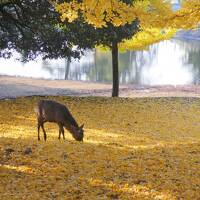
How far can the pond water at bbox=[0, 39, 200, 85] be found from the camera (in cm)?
6072

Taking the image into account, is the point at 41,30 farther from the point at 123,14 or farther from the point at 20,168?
the point at 20,168

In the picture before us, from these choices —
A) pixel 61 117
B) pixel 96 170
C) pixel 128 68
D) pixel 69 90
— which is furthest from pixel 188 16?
pixel 128 68

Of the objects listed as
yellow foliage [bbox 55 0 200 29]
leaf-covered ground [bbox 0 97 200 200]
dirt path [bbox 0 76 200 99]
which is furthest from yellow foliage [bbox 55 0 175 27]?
dirt path [bbox 0 76 200 99]

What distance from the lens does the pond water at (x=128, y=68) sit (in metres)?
60.7

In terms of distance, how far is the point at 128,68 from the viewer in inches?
2717

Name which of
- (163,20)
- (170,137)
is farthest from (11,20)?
(163,20)

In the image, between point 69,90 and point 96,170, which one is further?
point 69,90

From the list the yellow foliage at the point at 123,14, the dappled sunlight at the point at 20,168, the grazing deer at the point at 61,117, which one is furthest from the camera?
the grazing deer at the point at 61,117

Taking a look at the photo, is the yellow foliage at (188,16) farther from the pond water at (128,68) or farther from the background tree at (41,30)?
the pond water at (128,68)

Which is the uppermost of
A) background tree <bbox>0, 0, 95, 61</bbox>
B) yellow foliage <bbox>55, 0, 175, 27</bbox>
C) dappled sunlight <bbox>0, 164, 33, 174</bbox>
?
background tree <bbox>0, 0, 95, 61</bbox>

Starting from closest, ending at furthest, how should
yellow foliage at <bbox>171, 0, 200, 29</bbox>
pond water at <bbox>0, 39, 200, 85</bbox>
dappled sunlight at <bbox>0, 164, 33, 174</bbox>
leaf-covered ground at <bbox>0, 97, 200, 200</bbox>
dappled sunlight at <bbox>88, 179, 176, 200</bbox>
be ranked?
1. dappled sunlight at <bbox>88, 179, 176, 200</bbox>
2. leaf-covered ground at <bbox>0, 97, 200, 200</bbox>
3. dappled sunlight at <bbox>0, 164, 33, 174</bbox>
4. yellow foliage at <bbox>171, 0, 200, 29</bbox>
5. pond water at <bbox>0, 39, 200, 85</bbox>

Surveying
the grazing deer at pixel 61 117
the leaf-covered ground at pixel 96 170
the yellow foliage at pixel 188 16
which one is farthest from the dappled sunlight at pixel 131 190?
the yellow foliage at pixel 188 16

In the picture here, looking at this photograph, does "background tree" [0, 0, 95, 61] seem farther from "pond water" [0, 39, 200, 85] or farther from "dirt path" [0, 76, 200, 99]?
"pond water" [0, 39, 200, 85]

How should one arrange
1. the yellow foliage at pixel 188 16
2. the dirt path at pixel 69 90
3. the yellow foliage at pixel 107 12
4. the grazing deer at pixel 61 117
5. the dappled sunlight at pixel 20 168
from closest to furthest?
1. the dappled sunlight at pixel 20 168
2. the yellow foliage at pixel 107 12
3. the yellow foliage at pixel 188 16
4. the grazing deer at pixel 61 117
5. the dirt path at pixel 69 90
